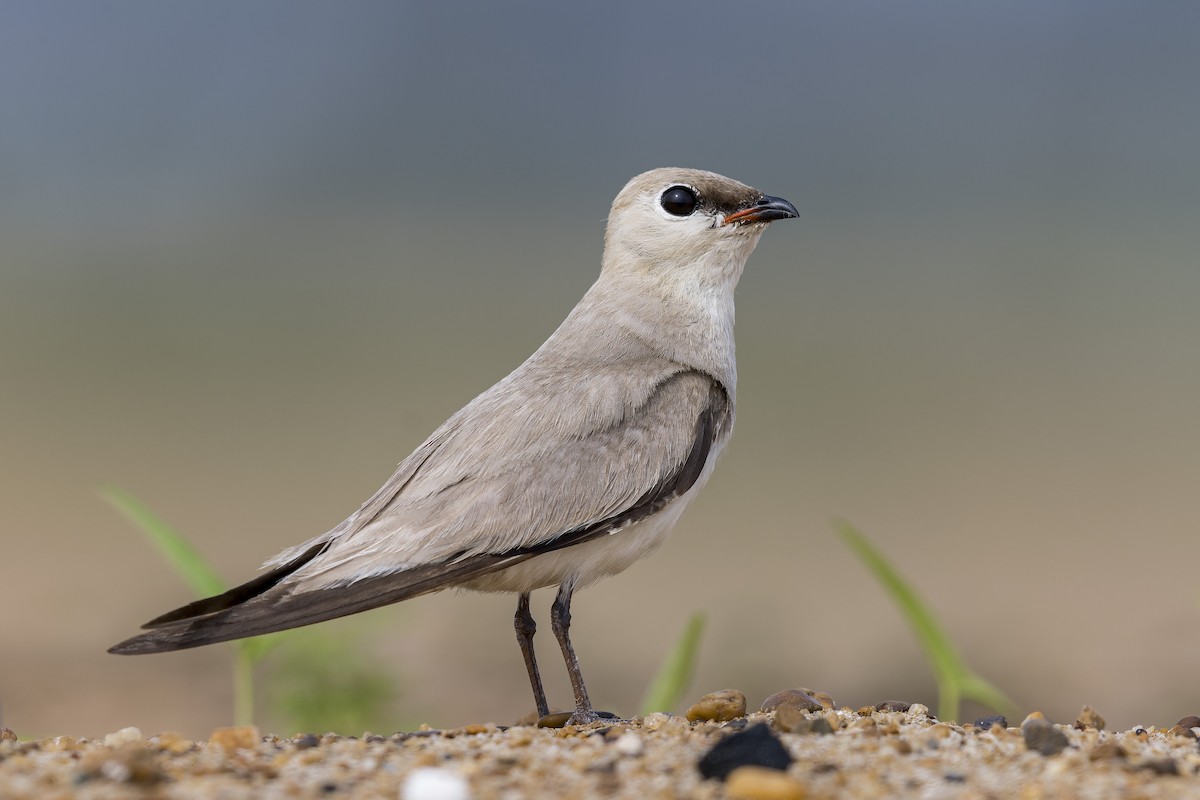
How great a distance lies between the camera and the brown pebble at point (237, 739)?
446 cm

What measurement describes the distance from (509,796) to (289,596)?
65.2 inches

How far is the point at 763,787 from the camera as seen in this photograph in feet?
11.6

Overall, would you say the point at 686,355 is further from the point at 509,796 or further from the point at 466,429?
the point at 509,796

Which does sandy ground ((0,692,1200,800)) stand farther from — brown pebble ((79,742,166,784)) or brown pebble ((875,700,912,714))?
brown pebble ((875,700,912,714))

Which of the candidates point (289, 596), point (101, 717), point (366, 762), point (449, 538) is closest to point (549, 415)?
point (449, 538)

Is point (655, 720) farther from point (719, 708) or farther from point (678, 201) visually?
point (678, 201)

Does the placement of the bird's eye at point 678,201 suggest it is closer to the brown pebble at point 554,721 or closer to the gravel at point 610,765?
the brown pebble at point 554,721

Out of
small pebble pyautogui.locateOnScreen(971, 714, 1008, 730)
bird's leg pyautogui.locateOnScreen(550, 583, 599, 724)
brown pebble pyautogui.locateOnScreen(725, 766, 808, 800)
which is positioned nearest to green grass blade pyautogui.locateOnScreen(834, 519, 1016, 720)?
small pebble pyautogui.locateOnScreen(971, 714, 1008, 730)

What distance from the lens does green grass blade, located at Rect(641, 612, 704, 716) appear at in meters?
6.10

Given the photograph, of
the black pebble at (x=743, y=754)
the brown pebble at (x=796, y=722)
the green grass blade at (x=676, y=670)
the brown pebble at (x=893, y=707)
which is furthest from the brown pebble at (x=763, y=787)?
the green grass blade at (x=676, y=670)

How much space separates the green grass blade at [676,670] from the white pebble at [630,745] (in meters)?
1.71

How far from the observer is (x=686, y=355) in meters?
6.22

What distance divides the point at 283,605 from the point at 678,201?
9.90 ft

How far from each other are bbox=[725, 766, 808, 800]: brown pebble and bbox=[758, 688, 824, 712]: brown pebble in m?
1.49
